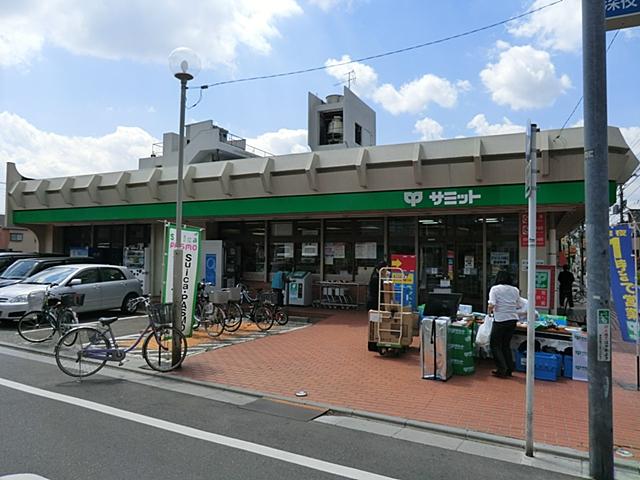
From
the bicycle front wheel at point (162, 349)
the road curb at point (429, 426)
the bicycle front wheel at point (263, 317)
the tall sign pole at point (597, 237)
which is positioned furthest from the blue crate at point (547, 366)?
the bicycle front wheel at point (263, 317)

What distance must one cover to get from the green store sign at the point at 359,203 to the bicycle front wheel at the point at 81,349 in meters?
7.88

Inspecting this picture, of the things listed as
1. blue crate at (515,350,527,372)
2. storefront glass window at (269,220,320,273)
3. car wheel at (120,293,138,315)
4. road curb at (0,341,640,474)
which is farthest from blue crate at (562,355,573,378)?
car wheel at (120,293,138,315)

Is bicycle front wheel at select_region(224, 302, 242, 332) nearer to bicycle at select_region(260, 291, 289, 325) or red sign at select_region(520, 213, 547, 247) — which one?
bicycle at select_region(260, 291, 289, 325)

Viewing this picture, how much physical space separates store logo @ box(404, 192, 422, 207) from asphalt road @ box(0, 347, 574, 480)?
26.8 feet

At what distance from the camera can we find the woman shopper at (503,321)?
7598mm

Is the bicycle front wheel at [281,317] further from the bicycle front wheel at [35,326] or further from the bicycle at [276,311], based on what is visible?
the bicycle front wheel at [35,326]

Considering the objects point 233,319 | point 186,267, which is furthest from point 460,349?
point 233,319

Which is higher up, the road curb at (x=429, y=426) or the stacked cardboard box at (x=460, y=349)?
the stacked cardboard box at (x=460, y=349)

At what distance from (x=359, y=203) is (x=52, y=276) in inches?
352

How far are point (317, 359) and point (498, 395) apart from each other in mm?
3380

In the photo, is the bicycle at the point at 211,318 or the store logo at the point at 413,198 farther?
the store logo at the point at 413,198

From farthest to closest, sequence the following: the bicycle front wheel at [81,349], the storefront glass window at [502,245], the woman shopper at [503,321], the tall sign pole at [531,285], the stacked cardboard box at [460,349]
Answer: the storefront glass window at [502,245]
the stacked cardboard box at [460,349]
the woman shopper at [503,321]
the bicycle front wheel at [81,349]
the tall sign pole at [531,285]

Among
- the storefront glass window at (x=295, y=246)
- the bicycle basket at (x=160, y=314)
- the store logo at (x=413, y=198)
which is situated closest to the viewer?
the bicycle basket at (x=160, y=314)

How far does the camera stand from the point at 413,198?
1298cm
